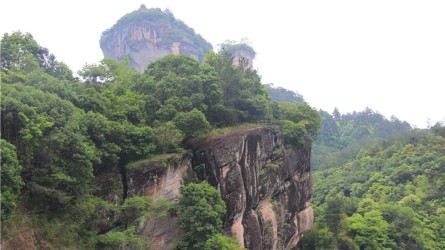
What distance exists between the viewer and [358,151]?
5481 cm

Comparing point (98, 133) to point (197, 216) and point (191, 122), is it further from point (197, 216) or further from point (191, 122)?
point (197, 216)

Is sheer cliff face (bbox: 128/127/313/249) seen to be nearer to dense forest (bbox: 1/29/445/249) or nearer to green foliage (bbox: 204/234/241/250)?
dense forest (bbox: 1/29/445/249)

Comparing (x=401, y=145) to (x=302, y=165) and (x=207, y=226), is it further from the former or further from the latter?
(x=207, y=226)

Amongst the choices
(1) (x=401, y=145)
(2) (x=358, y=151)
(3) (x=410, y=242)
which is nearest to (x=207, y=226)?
(3) (x=410, y=242)

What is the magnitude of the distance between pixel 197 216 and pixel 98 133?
541cm

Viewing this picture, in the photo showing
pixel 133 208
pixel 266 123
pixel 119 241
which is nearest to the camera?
pixel 119 241

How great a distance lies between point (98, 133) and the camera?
16.2m

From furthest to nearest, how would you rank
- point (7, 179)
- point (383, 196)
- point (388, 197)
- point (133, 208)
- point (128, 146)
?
point (383, 196), point (388, 197), point (128, 146), point (133, 208), point (7, 179)

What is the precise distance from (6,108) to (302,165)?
19.6 metres

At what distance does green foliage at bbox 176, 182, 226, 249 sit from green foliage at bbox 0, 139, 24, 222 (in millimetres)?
6819

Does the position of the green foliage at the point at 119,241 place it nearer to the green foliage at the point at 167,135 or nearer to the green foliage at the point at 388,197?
the green foliage at the point at 167,135

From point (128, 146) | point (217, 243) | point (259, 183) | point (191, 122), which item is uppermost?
point (191, 122)

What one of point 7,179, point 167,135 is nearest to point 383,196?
point 167,135

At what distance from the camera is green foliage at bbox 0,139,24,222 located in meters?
11.3
